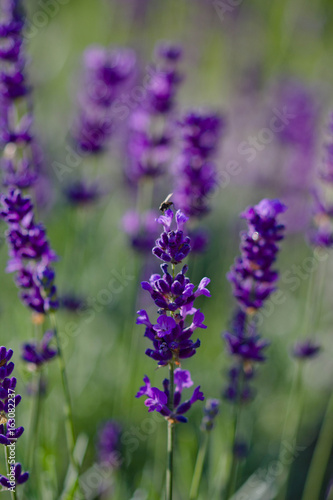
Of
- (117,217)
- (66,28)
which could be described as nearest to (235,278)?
(117,217)

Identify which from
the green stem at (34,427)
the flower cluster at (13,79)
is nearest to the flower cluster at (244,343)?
the green stem at (34,427)

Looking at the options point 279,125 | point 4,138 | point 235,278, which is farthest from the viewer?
point 279,125

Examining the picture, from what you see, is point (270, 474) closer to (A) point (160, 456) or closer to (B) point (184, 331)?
(A) point (160, 456)

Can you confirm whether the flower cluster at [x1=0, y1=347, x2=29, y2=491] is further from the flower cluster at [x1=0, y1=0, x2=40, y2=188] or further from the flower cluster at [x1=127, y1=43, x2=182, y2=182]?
the flower cluster at [x1=127, y1=43, x2=182, y2=182]

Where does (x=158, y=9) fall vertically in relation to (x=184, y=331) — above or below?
above

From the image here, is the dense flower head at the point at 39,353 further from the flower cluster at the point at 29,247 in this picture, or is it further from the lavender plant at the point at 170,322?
the lavender plant at the point at 170,322

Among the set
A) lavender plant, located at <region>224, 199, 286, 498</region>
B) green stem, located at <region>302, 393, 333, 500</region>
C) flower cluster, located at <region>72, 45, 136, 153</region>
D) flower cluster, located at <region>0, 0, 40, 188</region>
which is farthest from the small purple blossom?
flower cluster, located at <region>72, 45, 136, 153</region>
